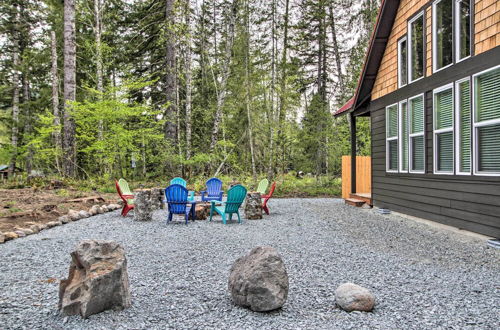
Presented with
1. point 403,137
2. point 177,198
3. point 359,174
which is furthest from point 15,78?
point 403,137

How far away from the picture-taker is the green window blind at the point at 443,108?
603 centimetres

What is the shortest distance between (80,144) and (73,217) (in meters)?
7.34

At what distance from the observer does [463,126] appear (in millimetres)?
5641

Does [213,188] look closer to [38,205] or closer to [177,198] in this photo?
[177,198]

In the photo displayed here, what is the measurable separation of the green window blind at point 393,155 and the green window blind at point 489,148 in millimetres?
2961

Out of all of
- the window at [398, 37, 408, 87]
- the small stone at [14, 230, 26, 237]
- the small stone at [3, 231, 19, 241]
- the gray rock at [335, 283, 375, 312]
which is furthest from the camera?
the window at [398, 37, 408, 87]


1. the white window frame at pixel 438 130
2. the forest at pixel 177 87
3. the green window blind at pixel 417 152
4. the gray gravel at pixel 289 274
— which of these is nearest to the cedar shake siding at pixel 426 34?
the white window frame at pixel 438 130

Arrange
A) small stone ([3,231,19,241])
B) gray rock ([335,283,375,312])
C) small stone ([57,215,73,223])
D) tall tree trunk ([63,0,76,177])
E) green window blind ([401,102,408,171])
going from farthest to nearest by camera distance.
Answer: tall tree trunk ([63,0,76,177])
green window blind ([401,102,408,171])
small stone ([57,215,73,223])
small stone ([3,231,19,241])
gray rock ([335,283,375,312])

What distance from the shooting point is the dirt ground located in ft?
20.8

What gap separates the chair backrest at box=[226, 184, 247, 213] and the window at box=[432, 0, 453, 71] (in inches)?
176

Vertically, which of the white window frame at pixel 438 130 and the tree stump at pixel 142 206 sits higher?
Answer: the white window frame at pixel 438 130

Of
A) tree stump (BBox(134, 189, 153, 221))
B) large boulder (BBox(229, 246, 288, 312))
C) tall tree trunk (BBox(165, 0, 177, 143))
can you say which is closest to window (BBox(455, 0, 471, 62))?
large boulder (BBox(229, 246, 288, 312))

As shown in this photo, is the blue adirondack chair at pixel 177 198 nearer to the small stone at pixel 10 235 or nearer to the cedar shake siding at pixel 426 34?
the small stone at pixel 10 235

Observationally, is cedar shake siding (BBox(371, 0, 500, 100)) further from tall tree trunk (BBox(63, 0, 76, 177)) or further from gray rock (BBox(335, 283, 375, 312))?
tall tree trunk (BBox(63, 0, 76, 177))
